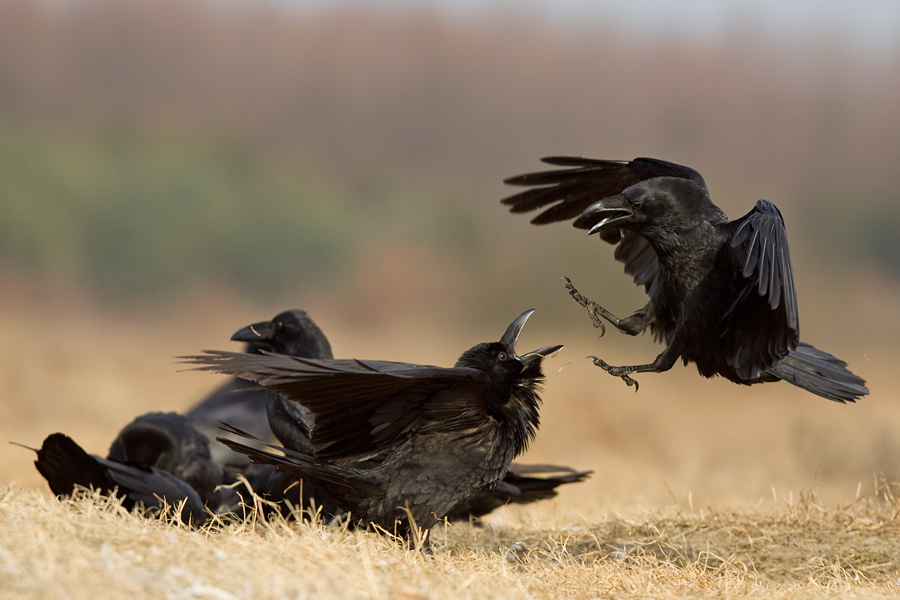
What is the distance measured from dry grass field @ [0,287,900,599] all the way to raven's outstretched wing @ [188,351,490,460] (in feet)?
1.52

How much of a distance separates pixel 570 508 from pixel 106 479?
9.48ft

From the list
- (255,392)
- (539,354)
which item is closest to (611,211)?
(539,354)

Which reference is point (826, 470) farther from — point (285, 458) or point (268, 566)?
point (268, 566)

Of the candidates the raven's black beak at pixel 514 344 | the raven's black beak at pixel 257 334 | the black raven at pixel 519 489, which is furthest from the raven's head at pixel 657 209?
the raven's black beak at pixel 257 334

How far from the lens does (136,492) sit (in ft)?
14.8

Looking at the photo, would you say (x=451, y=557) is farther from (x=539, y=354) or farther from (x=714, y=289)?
(x=714, y=289)

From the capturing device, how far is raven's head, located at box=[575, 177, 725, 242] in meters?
3.98

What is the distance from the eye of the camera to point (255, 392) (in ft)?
23.8

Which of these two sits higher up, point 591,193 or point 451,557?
point 591,193

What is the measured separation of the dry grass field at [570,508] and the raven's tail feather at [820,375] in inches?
29.4

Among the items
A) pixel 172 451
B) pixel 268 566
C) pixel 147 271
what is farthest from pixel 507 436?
pixel 147 271

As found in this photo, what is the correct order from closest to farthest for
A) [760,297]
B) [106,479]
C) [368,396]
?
[760,297], [368,396], [106,479]

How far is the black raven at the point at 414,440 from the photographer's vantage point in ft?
12.8

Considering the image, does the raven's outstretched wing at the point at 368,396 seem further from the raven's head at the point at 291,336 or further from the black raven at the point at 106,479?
the raven's head at the point at 291,336
